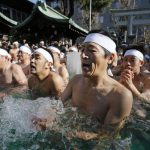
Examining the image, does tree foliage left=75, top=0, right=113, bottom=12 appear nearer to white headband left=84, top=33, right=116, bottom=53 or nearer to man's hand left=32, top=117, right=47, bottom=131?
white headband left=84, top=33, right=116, bottom=53

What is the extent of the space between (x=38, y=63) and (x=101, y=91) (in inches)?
82.8

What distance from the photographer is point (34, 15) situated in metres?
22.0

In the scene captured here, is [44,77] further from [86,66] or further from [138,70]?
[86,66]

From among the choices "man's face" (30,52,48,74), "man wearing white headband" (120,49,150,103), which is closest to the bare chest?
"man wearing white headband" (120,49,150,103)

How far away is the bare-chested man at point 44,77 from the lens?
212 inches

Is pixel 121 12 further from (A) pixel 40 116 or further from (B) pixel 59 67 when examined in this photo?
(A) pixel 40 116

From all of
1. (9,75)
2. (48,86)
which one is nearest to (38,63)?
(48,86)

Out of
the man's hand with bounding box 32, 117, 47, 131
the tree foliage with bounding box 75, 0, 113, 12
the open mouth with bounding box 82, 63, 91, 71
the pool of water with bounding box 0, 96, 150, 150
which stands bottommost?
the pool of water with bounding box 0, 96, 150, 150

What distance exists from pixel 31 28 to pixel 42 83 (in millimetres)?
17686

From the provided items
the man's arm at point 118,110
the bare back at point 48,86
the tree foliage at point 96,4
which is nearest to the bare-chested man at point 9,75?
the bare back at point 48,86

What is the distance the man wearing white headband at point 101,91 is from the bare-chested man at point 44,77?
1.71m

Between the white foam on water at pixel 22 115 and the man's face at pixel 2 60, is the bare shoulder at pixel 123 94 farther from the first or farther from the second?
the man's face at pixel 2 60

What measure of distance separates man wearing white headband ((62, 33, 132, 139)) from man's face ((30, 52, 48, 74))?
69.8 inches

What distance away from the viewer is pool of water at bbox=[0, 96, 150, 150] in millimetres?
3242
